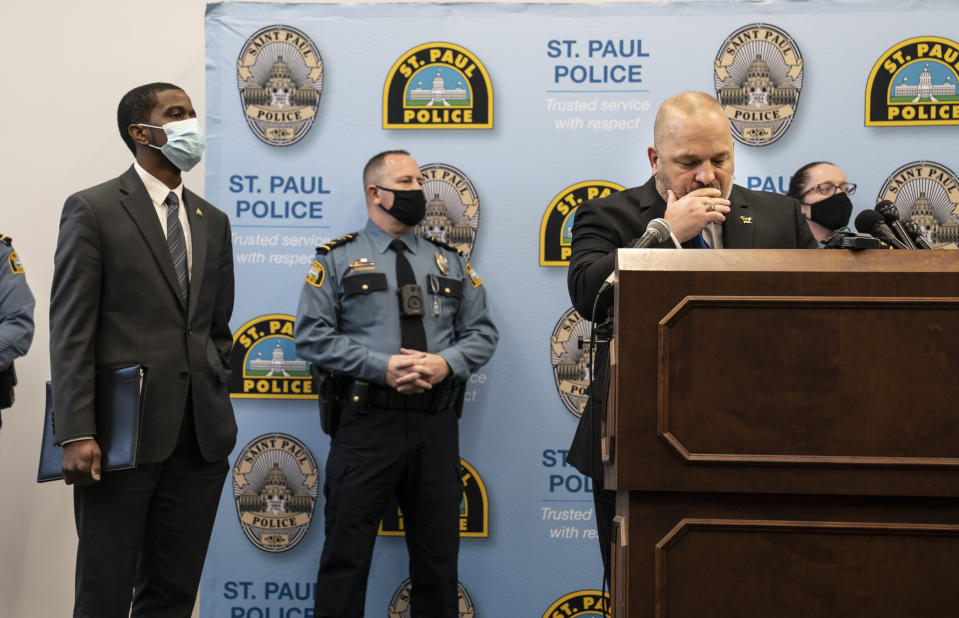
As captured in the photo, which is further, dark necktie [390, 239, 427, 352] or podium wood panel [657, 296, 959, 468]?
dark necktie [390, 239, 427, 352]

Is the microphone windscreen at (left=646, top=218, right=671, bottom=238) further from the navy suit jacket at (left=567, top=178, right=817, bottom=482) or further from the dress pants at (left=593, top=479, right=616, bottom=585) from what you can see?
the dress pants at (left=593, top=479, right=616, bottom=585)

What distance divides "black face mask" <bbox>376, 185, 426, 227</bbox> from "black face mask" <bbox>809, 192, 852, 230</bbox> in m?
1.39

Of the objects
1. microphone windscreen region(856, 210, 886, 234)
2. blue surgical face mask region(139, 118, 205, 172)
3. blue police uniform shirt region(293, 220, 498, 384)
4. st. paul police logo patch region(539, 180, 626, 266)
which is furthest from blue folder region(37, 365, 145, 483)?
microphone windscreen region(856, 210, 886, 234)

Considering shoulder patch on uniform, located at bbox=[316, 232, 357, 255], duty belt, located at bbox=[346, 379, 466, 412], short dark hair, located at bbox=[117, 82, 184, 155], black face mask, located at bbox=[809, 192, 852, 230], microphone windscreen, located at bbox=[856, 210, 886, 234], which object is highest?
short dark hair, located at bbox=[117, 82, 184, 155]

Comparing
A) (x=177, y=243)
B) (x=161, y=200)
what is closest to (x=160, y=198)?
(x=161, y=200)

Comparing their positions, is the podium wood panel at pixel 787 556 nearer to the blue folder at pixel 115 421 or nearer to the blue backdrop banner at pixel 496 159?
the blue folder at pixel 115 421

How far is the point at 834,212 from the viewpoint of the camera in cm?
307

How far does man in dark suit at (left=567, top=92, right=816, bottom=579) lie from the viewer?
1.76m

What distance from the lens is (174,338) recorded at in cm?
230

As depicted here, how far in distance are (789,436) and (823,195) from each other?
7.21 feet

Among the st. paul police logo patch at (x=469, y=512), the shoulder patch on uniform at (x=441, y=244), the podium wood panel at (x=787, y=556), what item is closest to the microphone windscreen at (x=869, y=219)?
the podium wood panel at (x=787, y=556)

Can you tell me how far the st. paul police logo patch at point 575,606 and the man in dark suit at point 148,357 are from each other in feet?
4.51

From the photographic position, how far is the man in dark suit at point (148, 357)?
7.13 feet

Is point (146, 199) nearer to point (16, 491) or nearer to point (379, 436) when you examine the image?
point (379, 436)
